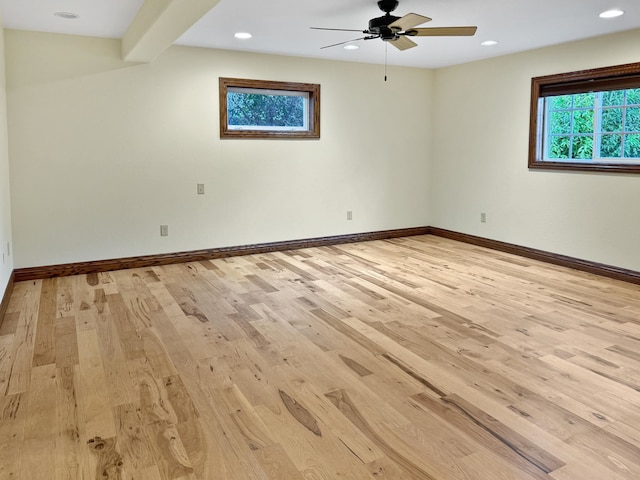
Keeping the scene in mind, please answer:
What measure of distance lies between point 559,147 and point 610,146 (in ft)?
1.81

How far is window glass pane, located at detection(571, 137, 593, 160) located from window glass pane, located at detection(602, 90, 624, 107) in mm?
362

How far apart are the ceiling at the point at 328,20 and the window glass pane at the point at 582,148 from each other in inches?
39.1

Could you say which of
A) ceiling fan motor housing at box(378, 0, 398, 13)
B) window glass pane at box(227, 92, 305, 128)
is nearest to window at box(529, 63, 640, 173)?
ceiling fan motor housing at box(378, 0, 398, 13)

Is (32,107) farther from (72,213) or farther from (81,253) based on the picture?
(81,253)

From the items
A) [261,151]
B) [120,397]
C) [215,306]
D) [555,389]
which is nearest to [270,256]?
[261,151]

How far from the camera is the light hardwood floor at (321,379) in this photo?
195 cm

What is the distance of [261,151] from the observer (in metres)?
5.63

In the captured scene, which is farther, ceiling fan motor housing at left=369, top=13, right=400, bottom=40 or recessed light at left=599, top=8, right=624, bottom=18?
recessed light at left=599, top=8, right=624, bottom=18

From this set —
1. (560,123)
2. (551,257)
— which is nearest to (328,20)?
(560,123)

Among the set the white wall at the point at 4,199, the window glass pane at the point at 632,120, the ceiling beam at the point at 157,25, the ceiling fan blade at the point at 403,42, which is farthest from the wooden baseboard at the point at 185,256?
the window glass pane at the point at 632,120

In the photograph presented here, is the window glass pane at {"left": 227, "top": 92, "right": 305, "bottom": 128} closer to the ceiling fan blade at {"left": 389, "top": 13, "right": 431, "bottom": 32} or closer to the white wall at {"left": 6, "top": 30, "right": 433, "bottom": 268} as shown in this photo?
the white wall at {"left": 6, "top": 30, "right": 433, "bottom": 268}

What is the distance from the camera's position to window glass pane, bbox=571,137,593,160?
198 inches

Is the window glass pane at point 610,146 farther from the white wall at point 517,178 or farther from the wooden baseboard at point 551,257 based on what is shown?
the wooden baseboard at point 551,257

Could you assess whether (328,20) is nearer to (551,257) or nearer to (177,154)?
(177,154)
